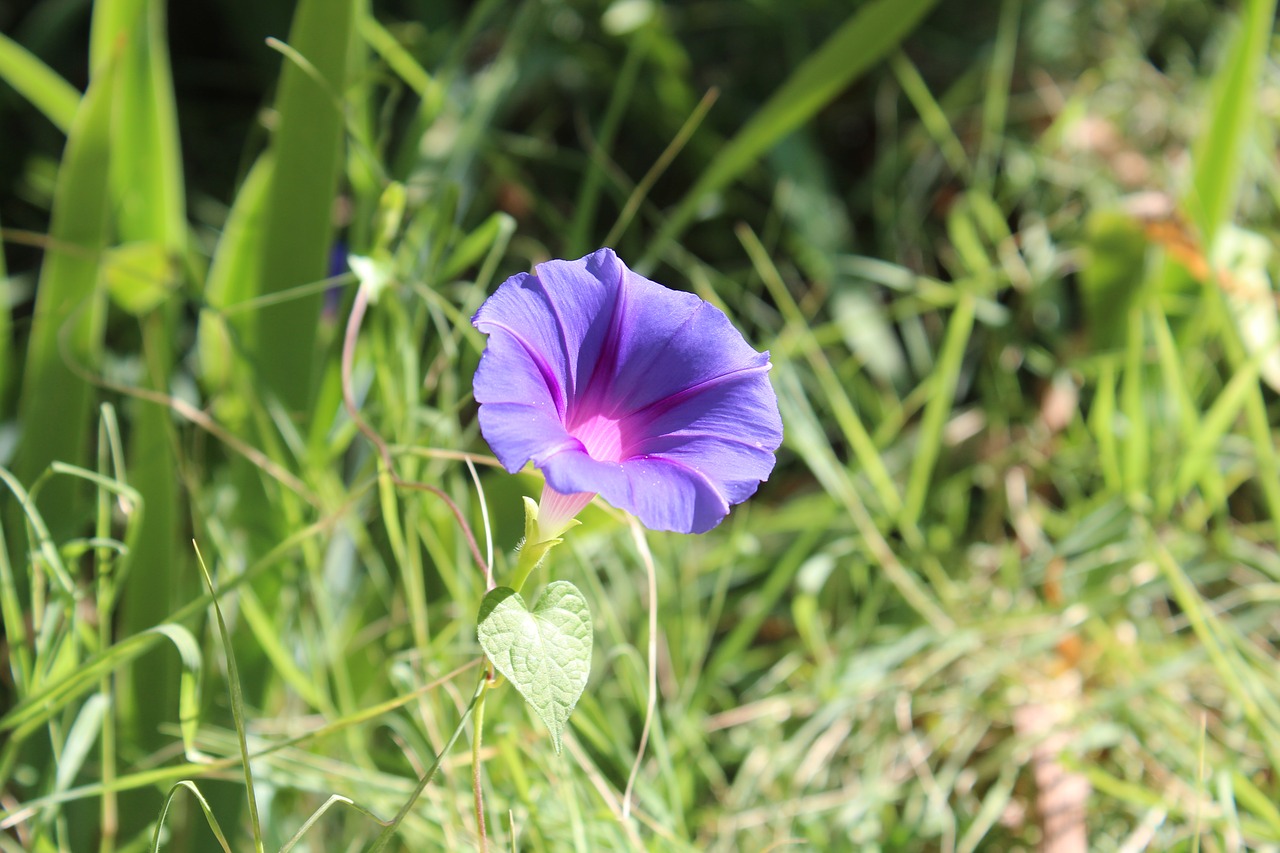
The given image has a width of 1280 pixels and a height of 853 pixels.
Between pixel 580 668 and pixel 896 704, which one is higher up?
pixel 580 668

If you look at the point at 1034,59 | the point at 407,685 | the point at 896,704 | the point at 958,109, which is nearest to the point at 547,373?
the point at 407,685

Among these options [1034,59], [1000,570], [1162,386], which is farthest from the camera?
[1034,59]

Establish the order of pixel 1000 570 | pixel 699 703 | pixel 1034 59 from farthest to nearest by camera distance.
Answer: pixel 1034 59
pixel 1000 570
pixel 699 703

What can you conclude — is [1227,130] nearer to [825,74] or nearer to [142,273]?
[825,74]

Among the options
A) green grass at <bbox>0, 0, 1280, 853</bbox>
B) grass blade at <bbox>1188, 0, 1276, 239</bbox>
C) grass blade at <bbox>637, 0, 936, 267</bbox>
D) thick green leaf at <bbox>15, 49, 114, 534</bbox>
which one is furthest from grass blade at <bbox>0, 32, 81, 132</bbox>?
grass blade at <bbox>1188, 0, 1276, 239</bbox>

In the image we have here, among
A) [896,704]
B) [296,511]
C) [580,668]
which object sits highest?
[580,668]

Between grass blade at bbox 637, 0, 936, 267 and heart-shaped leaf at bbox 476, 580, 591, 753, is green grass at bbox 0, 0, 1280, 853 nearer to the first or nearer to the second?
grass blade at bbox 637, 0, 936, 267

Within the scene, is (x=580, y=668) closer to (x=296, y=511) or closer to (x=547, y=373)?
(x=547, y=373)
